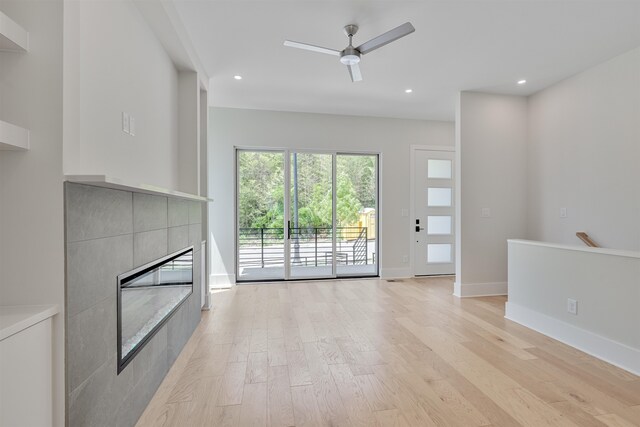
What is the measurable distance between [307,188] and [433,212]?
2223mm

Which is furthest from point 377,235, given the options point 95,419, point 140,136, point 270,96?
point 95,419

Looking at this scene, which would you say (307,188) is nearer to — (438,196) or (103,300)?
(438,196)

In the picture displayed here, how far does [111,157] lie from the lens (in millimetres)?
1718

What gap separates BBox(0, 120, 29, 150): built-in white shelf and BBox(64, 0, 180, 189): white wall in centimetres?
11

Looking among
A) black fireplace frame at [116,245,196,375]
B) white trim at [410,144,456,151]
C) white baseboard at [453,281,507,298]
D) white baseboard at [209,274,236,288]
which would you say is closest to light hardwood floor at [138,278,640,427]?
black fireplace frame at [116,245,196,375]

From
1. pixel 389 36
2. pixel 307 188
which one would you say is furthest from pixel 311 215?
pixel 389 36

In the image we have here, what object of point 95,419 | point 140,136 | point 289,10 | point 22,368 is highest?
point 289,10

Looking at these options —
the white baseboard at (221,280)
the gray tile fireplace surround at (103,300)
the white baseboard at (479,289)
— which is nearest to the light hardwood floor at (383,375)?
the gray tile fireplace surround at (103,300)

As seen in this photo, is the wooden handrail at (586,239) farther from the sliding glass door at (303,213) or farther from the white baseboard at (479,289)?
the sliding glass door at (303,213)

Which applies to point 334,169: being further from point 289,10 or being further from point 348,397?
point 348,397

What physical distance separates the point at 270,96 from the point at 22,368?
3793mm

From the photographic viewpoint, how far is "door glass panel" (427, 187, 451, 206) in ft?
17.0

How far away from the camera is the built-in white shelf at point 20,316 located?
906 mm

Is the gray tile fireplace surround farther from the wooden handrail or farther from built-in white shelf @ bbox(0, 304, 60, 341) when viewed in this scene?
the wooden handrail
